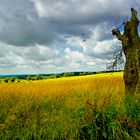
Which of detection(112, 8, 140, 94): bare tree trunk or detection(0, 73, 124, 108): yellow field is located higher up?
detection(112, 8, 140, 94): bare tree trunk

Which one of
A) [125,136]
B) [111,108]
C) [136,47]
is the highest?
[136,47]

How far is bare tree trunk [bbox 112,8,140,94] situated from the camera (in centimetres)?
1340

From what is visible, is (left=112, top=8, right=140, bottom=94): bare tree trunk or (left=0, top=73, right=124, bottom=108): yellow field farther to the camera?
(left=112, top=8, right=140, bottom=94): bare tree trunk

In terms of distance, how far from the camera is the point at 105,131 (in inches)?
329

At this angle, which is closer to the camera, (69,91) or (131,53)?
(131,53)

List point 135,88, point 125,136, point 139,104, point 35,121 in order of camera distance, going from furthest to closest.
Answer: point 135,88 < point 139,104 < point 35,121 < point 125,136

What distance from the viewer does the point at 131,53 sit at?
13625 mm

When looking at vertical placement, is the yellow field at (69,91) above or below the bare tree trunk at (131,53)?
below

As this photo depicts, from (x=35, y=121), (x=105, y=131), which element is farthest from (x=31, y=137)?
(x=105, y=131)

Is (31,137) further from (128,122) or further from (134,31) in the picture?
(134,31)

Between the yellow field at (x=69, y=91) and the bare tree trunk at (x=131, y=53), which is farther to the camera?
the bare tree trunk at (x=131, y=53)

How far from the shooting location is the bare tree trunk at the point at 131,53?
13.4 meters

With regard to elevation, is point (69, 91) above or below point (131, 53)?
below

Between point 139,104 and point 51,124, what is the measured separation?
2741 mm
